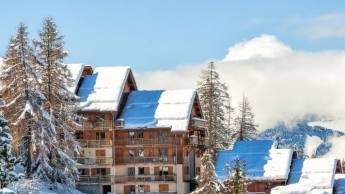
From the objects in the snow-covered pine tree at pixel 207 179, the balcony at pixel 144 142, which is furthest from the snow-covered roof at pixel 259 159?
the snow-covered pine tree at pixel 207 179

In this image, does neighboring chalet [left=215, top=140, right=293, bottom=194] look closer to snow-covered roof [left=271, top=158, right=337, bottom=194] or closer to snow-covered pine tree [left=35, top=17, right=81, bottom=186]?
snow-covered roof [left=271, top=158, right=337, bottom=194]

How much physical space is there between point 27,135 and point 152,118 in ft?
72.0

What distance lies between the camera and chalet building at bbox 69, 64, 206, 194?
91.0m

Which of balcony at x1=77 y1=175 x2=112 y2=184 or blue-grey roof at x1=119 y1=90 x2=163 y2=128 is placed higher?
blue-grey roof at x1=119 y1=90 x2=163 y2=128

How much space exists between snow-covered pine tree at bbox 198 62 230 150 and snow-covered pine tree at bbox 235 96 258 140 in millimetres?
8343

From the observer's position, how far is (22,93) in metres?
73.1

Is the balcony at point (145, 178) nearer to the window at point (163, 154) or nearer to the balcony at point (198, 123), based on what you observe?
the window at point (163, 154)

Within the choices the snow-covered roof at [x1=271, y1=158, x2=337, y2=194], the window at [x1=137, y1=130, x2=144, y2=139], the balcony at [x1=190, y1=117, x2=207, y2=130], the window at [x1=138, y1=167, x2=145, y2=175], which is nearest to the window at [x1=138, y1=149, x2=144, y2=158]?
the window at [x1=138, y1=167, x2=145, y2=175]

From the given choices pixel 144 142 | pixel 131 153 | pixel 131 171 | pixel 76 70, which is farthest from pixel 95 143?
pixel 76 70

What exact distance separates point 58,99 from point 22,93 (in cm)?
639

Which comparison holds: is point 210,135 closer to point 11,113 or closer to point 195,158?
point 195,158

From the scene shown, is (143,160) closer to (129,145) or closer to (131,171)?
(131,171)

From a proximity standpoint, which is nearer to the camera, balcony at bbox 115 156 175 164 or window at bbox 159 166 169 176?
balcony at bbox 115 156 175 164

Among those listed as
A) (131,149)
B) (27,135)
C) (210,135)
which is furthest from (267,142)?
(27,135)
